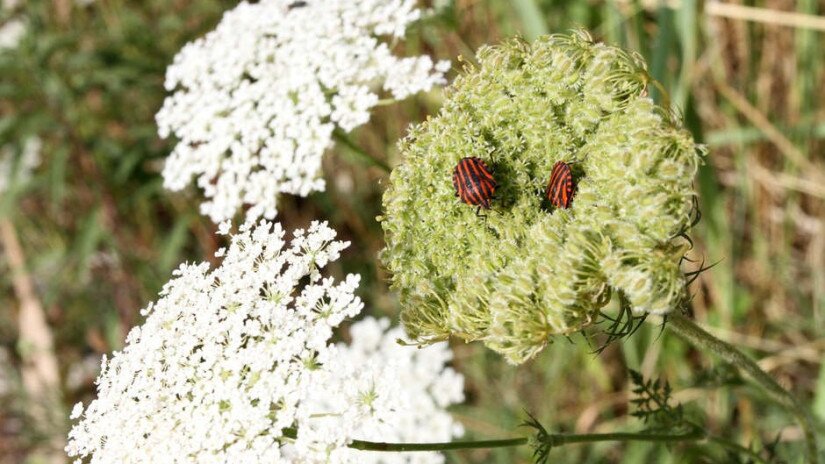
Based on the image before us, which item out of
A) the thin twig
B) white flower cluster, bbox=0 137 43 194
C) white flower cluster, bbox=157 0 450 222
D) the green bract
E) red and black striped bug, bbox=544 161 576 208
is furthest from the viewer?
the thin twig

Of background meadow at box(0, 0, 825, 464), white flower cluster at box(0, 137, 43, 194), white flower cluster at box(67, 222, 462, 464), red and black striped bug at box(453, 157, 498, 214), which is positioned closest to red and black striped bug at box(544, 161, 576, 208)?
red and black striped bug at box(453, 157, 498, 214)

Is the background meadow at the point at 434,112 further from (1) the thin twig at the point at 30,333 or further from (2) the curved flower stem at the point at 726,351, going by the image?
(2) the curved flower stem at the point at 726,351

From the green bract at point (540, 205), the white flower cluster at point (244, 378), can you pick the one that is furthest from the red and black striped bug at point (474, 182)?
the white flower cluster at point (244, 378)

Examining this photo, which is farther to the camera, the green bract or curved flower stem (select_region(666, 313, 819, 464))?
curved flower stem (select_region(666, 313, 819, 464))

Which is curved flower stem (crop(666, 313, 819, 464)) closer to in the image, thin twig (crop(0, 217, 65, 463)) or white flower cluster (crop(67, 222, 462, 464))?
white flower cluster (crop(67, 222, 462, 464))

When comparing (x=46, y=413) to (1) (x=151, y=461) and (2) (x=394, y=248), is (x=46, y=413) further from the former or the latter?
(2) (x=394, y=248)

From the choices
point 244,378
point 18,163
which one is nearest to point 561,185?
point 244,378

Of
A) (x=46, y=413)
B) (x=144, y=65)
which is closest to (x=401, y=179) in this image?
(x=144, y=65)

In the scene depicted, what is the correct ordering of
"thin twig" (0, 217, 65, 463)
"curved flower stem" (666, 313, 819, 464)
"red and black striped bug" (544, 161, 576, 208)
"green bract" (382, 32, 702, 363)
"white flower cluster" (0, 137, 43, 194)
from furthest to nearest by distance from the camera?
"thin twig" (0, 217, 65, 463)
"white flower cluster" (0, 137, 43, 194)
"curved flower stem" (666, 313, 819, 464)
"red and black striped bug" (544, 161, 576, 208)
"green bract" (382, 32, 702, 363)
